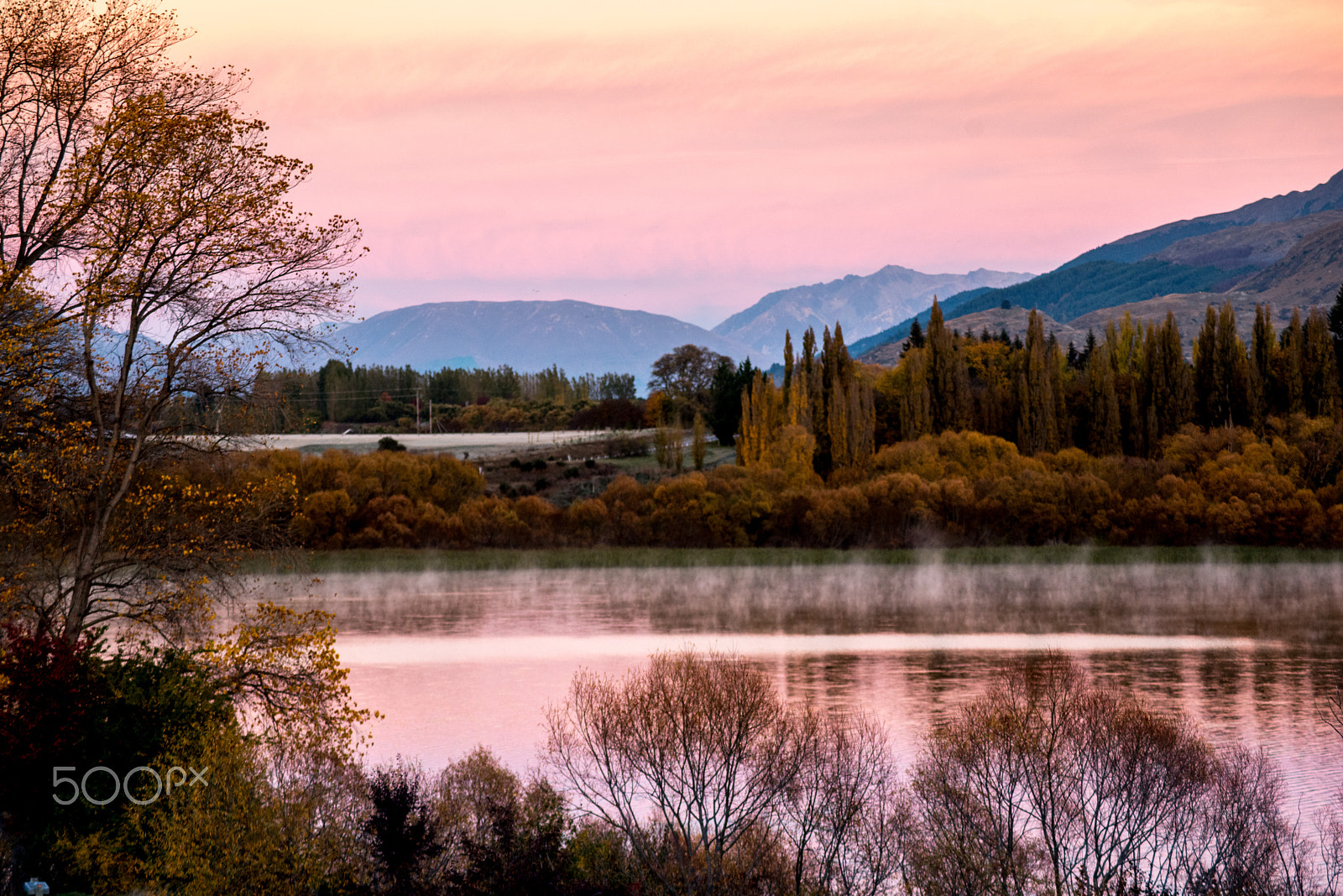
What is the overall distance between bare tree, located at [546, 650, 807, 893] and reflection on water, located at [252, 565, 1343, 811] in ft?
13.1

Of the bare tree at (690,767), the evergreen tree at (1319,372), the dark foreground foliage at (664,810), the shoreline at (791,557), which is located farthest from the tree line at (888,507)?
the bare tree at (690,767)

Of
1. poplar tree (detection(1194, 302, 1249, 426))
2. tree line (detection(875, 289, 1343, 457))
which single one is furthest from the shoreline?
poplar tree (detection(1194, 302, 1249, 426))

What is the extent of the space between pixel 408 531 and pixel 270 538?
56048 mm

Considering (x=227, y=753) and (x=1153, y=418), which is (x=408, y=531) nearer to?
(x=1153, y=418)

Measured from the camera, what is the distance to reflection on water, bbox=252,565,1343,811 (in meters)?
32.5

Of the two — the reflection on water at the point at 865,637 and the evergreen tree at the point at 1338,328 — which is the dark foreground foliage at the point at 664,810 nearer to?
the reflection on water at the point at 865,637

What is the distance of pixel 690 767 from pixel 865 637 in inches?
1026

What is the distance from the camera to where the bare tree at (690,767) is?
20.4 metres

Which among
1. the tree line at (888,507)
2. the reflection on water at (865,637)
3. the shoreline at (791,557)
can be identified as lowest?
the reflection on water at (865,637)

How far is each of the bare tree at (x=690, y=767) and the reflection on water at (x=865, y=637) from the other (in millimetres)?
3991

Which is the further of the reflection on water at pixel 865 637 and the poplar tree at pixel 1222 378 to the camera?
the poplar tree at pixel 1222 378

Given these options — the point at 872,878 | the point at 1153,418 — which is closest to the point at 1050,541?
the point at 1153,418

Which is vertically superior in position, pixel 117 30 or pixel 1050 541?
pixel 117 30

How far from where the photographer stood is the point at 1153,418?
85312 millimetres
